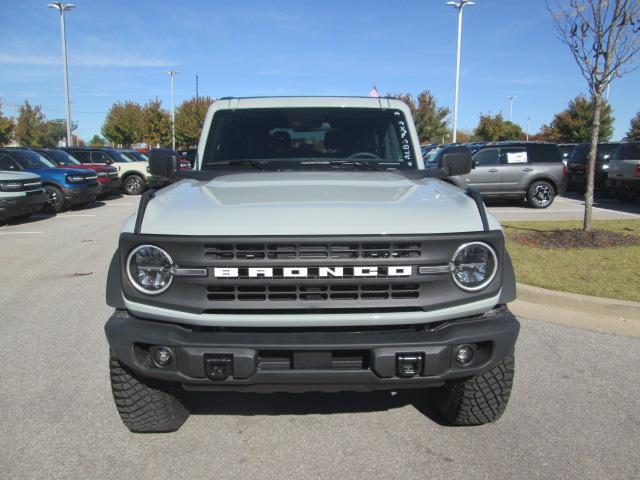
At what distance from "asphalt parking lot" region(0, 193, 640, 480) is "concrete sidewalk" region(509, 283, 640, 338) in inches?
11.4

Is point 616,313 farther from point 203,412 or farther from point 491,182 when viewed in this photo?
point 491,182

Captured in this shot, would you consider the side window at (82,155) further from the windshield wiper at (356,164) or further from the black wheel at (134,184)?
the windshield wiper at (356,164)

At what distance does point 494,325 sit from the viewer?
2.73 m

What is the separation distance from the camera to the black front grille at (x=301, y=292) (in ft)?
8.70

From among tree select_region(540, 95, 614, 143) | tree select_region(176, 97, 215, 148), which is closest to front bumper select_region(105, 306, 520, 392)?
tree select_region(540, 95, 614, 143)

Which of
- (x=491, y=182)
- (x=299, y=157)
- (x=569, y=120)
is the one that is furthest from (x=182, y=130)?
(x=299, y=157)

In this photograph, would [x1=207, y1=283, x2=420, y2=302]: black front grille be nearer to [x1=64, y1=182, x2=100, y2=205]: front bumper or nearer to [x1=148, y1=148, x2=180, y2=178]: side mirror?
[x1=148, y1=148, x2=180, y2=178]: side mirror

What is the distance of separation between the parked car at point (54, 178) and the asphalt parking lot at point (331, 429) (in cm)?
1151

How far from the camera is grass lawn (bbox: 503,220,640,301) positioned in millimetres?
5965

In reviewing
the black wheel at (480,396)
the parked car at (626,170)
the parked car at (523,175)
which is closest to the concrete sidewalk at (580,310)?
the black wheel at (480,396)

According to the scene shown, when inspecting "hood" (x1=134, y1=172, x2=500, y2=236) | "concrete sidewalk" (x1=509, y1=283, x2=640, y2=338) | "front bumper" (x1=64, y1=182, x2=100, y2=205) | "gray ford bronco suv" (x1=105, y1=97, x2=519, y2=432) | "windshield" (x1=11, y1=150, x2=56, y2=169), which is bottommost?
"concrete sidewalk" (x1=509, y1=283, x2=640, y2=338)

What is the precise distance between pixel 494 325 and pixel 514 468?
814mm

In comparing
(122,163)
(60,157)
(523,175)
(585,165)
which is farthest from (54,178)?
(585,165)

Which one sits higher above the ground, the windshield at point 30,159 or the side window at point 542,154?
the side window at point 542,154
